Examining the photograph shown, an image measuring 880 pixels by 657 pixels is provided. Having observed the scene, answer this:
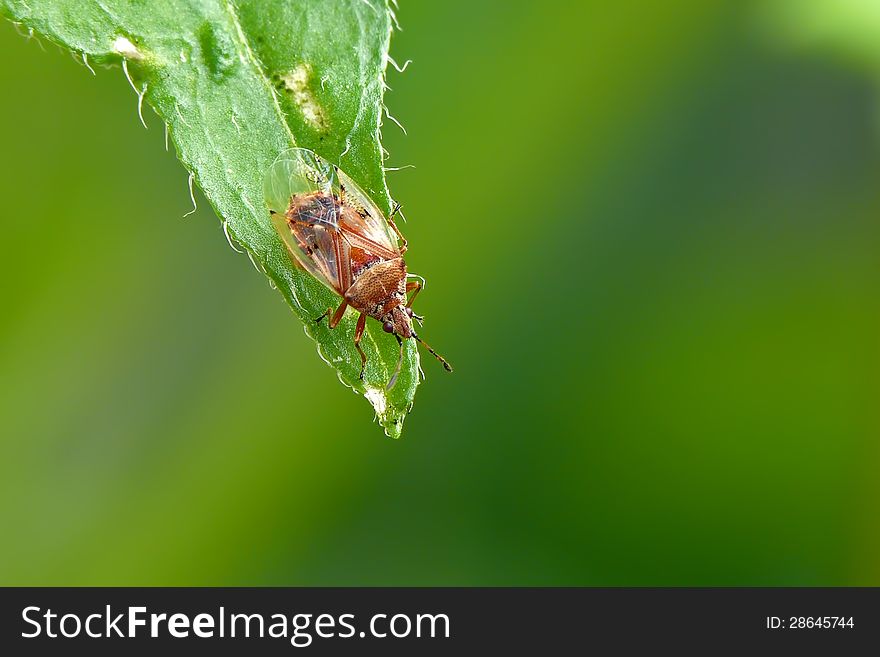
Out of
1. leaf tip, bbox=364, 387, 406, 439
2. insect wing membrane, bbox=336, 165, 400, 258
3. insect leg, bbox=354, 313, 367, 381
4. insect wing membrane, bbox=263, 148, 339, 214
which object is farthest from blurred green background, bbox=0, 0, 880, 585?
leaf tip, bbox=364, 387, 406, 439

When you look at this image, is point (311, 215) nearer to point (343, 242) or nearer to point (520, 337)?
point (343, 242)

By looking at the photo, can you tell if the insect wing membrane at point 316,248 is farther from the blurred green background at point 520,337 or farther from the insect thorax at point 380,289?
the blurred green background at point 520,337

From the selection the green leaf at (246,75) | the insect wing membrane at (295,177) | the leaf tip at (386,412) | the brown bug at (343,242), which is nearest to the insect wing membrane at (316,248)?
the brown bug at (343,242)

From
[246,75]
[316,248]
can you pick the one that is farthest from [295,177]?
[246,75]

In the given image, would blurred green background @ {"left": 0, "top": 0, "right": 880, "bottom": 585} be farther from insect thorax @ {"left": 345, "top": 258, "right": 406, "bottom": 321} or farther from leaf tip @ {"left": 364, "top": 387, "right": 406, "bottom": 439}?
leaf tip @ {"left": 364, "top": 387, "right": 406, "bottom": 439}

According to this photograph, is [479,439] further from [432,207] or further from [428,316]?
[432,207]

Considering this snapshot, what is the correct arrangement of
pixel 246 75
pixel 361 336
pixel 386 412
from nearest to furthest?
pixel 246 75, pixel 386 412, pixel 361 336

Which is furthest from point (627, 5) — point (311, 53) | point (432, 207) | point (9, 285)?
point (9, 285)
